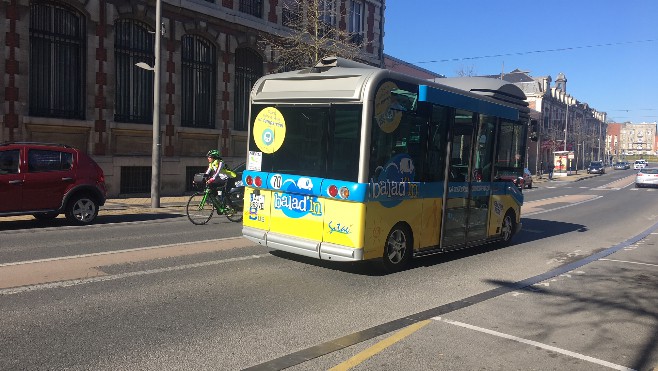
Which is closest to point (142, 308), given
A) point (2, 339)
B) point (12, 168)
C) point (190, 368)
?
point (2, 339)

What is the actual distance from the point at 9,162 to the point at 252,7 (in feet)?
53.9

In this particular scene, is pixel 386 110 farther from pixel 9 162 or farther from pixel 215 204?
pixel 9 162

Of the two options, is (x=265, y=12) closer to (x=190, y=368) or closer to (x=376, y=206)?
(x=376, y=206)

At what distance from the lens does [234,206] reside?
13.3m

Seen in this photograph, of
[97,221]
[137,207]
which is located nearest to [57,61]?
[137,207]

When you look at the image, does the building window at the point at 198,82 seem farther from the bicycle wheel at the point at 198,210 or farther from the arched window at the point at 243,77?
the bicycle wheel at the point at 198,210

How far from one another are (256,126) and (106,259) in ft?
10.1

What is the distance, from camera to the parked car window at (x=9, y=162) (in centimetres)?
1099

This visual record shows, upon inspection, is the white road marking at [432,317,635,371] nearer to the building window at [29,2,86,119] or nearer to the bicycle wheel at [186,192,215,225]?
the bicycle wheel at [186,192,215,225]

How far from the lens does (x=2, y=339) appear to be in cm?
458

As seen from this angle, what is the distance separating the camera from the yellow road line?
438 cm

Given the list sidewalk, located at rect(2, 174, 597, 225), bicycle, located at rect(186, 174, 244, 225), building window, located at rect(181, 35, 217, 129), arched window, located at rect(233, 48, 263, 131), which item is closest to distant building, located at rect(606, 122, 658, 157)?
arched window, located at rect(233, 48, 263, 131)

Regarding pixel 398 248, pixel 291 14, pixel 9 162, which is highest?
pixel 291 14

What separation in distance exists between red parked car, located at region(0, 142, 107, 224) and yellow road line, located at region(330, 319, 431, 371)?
927 cm
